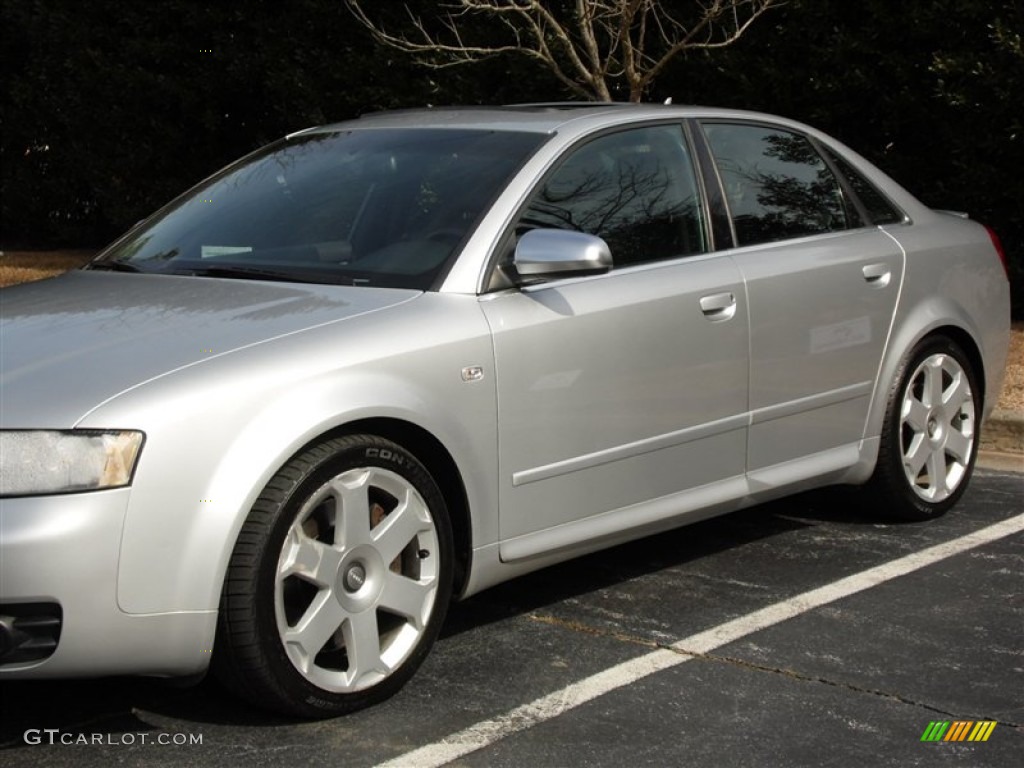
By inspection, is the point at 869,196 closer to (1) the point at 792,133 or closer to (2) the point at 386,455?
(1) the point at 792,133

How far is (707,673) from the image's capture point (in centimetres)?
448

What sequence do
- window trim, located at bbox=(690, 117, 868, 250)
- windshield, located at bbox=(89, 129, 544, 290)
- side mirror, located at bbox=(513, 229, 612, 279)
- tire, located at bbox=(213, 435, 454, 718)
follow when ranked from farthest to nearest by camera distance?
1. window trim, located at bbox=(690, 117, 868, 250)
2. windshield, located at bbox=(89, 129, 544, 290)
3. side mirror, located at bbox=(513, 229, 612, 279)
4. tire, located at bbox=(213, 435, 454, 718)

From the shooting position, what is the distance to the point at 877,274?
585 cm

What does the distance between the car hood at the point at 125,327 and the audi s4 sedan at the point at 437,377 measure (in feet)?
0.04

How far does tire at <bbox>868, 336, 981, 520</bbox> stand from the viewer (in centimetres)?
600

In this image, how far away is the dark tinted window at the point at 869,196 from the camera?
6.15 meters

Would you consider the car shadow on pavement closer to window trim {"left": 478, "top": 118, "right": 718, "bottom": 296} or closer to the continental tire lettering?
the continental tire lettering

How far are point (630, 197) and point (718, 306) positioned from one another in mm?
447

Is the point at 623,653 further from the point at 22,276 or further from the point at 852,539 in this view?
the point at 22,276

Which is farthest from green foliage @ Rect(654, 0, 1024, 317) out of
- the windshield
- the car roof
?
the windshield

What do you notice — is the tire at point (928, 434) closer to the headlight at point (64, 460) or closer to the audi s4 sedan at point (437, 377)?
the audi s4 sedan at point (437, 377)

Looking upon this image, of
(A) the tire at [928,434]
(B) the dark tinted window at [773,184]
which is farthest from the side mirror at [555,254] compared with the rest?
(A) the tire at [928,434]

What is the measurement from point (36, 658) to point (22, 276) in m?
11.0

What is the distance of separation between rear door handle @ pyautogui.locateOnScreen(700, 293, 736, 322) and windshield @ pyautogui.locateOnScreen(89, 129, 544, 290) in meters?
0.73
